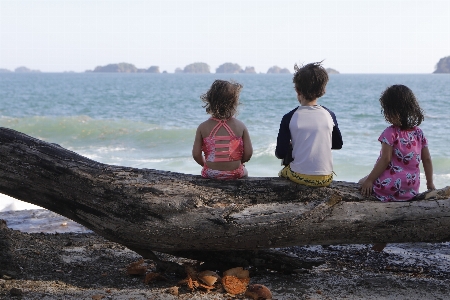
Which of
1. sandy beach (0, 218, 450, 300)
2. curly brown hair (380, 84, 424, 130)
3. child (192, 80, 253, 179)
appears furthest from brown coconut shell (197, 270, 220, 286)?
curly brown hair (380, 84, 424, 130)

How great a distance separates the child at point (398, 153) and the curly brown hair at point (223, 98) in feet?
3.88

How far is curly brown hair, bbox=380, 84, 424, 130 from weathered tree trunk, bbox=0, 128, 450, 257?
60cm

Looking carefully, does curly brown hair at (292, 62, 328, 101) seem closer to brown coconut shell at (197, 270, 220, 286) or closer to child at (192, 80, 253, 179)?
child at (192, 80, 253, 179)

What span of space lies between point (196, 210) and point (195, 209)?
0.4 inches

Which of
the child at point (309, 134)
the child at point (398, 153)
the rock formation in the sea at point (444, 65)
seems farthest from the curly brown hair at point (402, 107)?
the rock formation in the sea at point (444, 65)

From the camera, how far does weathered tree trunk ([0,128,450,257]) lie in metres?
3.97

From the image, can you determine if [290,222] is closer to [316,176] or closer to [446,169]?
[316,176]

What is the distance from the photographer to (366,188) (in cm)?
433

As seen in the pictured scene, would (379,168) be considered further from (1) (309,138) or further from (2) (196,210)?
(2) (196,210)

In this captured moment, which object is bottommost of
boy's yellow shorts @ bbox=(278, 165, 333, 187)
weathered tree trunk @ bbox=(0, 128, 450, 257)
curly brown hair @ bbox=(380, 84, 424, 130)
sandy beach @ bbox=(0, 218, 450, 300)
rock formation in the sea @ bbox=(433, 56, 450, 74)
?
sandy beach @ bbox=(0, 218, 450, 300)

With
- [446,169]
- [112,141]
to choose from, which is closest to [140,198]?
[446,169]

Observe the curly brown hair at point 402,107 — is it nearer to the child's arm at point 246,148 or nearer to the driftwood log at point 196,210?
the driftwood log at point 196,210

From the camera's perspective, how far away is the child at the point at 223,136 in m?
4.38

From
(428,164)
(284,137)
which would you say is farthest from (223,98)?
(428,164)
